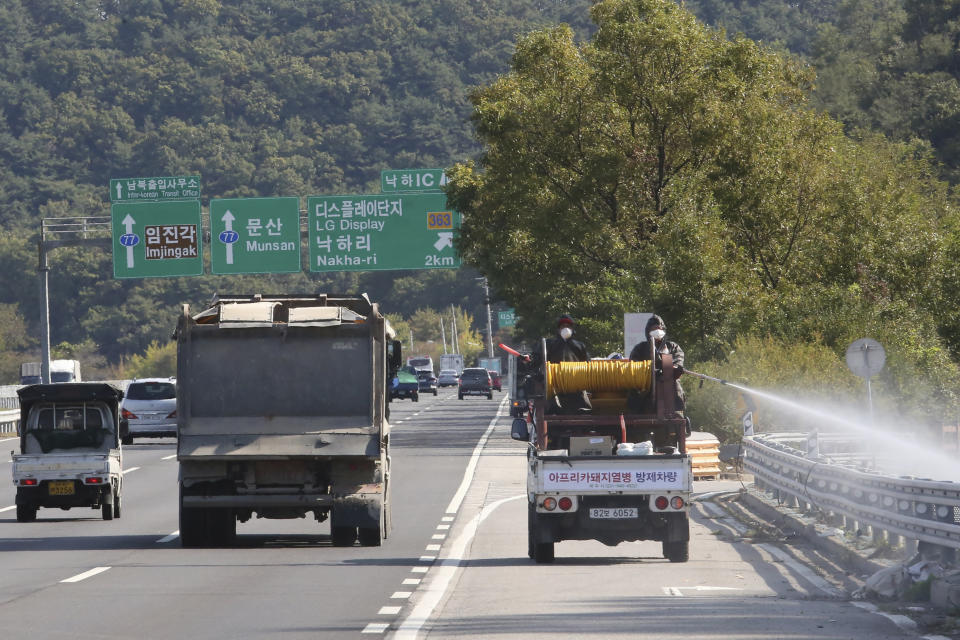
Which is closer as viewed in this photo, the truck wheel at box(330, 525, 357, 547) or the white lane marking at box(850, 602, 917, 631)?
the white lane marking at box(850, 602, 917, 631)

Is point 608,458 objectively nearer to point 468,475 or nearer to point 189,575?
point 189,575

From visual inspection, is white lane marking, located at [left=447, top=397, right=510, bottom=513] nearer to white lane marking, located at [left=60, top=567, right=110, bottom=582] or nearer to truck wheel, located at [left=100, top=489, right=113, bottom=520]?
truck wheel, located at [left=100, top=489, right=113, bottom=520]

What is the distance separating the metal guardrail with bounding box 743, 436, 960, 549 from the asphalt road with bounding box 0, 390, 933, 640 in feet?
2.51

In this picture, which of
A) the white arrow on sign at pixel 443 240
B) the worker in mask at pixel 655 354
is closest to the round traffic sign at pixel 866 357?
Answer: the worker in mask at pixel 655 354

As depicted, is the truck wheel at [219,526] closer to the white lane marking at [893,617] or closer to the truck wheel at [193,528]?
the truck wheel at [193,528]

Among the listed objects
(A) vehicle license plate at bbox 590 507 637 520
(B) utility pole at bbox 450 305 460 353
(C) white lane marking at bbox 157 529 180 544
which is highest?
(B) utility pole at bbox 450 305 460 353

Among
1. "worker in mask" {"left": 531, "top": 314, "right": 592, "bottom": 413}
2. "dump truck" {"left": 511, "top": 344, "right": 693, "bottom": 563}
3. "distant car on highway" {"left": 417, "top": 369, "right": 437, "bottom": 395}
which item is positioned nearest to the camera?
"dump truck" {"left": 511, "top": 344, "right": 693, "bottom": 563}

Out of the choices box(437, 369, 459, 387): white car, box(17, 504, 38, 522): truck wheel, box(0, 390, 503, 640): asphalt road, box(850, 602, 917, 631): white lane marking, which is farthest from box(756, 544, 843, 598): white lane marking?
box(437, 369, 459, 387): white car

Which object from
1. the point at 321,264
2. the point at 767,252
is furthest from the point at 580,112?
the point at 321,264

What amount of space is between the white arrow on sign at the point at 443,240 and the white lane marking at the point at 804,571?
36357 mm

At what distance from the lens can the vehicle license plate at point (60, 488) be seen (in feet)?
74.4

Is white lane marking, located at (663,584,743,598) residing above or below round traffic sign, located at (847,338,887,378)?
below

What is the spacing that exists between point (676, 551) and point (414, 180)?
3925 cm

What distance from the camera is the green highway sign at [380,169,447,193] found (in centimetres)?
5456
